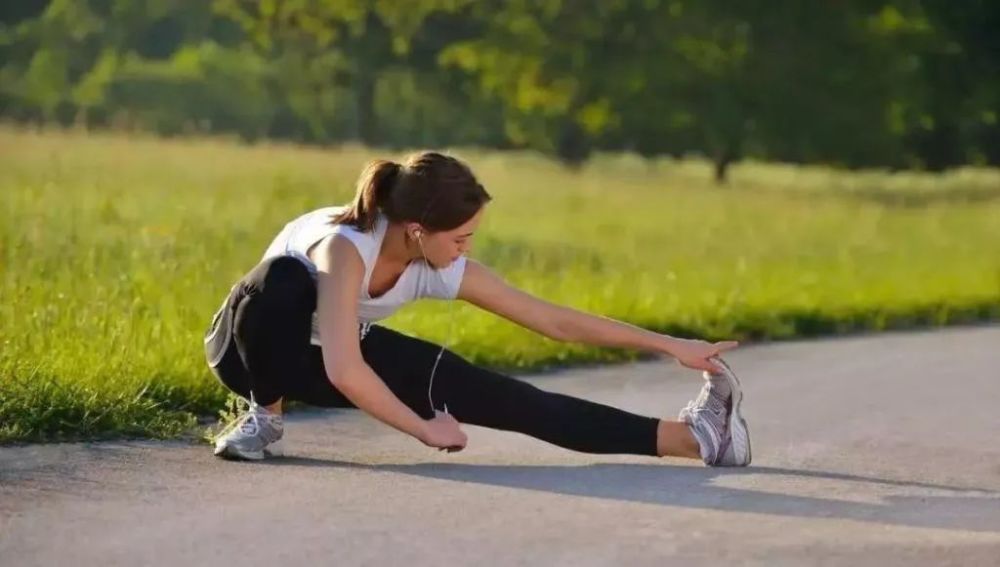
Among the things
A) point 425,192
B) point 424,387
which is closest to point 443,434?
point 424,387

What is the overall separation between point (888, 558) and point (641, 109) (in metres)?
31.8

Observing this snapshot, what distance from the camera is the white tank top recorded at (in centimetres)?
601

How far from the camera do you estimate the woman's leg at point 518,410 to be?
6281 millimetres

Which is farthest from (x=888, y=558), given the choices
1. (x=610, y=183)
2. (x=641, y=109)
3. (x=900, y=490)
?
(x=641, y=109)

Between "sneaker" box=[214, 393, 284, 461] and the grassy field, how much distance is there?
57cm

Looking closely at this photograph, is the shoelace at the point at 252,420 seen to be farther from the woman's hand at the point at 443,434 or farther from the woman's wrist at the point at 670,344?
the woman's wrist at the point at 670,344

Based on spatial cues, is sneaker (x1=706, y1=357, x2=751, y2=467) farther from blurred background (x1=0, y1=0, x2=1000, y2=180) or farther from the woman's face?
blurred background (x1=0, y1=0, x2=1000, y2=180)

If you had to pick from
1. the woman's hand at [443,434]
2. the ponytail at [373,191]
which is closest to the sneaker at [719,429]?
the woman's hand at [443,434]

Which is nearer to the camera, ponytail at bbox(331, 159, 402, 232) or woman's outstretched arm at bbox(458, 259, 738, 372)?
ponytail at bbox(331, 159, 402, 232)

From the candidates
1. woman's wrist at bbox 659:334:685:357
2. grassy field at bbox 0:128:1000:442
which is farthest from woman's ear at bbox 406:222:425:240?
grassy field at bbox 0:128:1000:442

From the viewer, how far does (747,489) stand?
5871 mm

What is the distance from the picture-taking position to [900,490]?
19.7ft

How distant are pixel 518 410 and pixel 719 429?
634mm

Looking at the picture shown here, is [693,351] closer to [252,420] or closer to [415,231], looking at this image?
[415,231]
